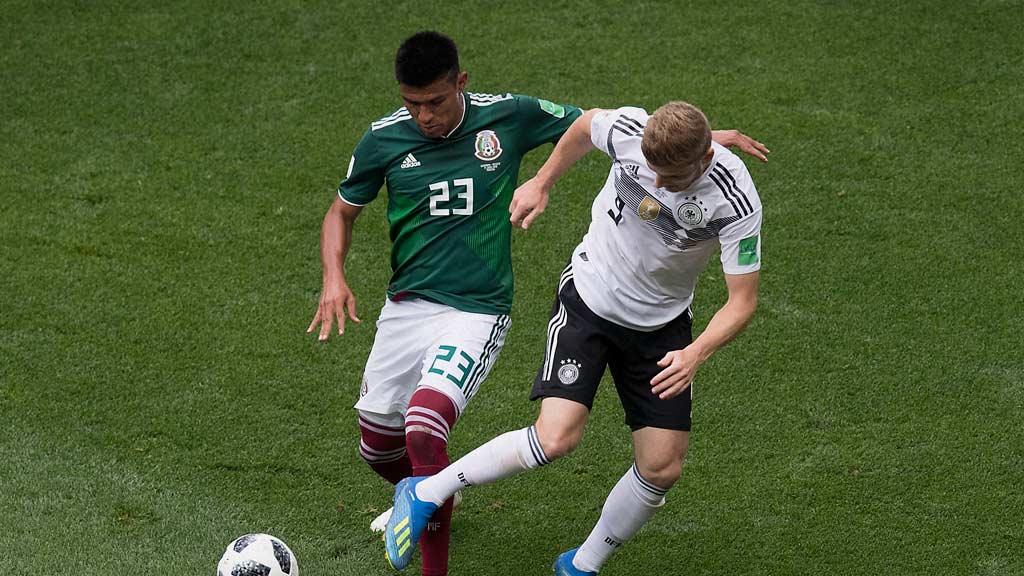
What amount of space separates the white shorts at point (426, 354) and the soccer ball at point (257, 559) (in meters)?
0.80

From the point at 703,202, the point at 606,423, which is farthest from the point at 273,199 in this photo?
the point at 703,202

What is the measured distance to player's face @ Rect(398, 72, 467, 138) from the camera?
5.41m

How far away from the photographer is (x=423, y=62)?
17.5 ft

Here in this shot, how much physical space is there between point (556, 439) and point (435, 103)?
153 centimetres

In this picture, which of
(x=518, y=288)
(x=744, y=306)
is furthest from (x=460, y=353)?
(x=518, y=288)

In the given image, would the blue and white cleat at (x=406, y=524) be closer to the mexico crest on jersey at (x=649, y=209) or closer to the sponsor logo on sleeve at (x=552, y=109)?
the mexico crest on jersey at (x=649, y=209)

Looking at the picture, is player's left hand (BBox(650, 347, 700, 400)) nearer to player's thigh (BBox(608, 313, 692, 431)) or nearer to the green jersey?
player's thigh (BBox(608, 313, 692, 431))

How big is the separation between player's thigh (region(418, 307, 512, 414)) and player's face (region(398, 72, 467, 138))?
0.84 metres

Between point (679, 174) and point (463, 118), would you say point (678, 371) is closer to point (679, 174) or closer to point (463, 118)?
point (679, 174)

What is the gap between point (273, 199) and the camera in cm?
900

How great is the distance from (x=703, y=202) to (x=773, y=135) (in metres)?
4.88

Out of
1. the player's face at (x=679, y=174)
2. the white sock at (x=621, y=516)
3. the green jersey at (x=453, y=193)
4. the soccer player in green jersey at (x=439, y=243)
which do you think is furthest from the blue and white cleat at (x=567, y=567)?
the player's face at (x=679, y=174)

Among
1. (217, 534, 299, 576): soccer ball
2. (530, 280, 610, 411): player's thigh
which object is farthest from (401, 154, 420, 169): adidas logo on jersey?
(217, 534, 299, 576): soccer ball

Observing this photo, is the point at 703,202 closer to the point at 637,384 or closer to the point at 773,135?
the point at 637,384
